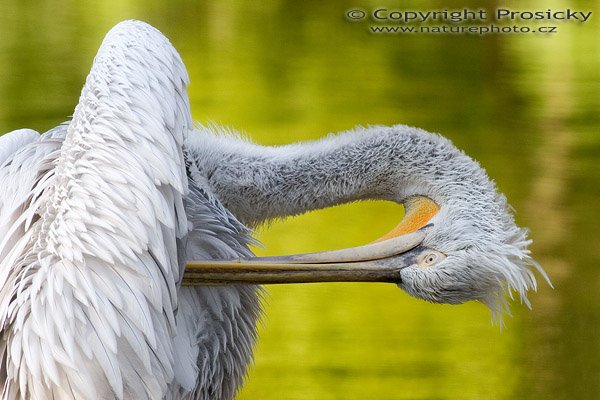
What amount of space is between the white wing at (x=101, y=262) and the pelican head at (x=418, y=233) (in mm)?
219

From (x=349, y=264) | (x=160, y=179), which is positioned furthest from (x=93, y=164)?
(x=349, y=264)

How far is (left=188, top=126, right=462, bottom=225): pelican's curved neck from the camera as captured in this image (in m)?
1.75

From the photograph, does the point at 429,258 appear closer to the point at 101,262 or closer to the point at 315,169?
the point at 315,169

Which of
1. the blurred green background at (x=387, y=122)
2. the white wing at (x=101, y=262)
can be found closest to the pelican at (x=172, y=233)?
the white wing at (x=101, y=262)

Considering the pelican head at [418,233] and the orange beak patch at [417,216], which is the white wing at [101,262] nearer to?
the pelican head at [418,233]

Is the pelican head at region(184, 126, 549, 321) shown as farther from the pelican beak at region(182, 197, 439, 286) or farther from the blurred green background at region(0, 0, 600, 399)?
the blurred green background at region(0, 0, 600, 399)

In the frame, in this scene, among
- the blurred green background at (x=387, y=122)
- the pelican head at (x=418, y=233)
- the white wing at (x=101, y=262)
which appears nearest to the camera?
the white wing at (x=101, y=262)

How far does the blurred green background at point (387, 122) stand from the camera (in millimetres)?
3082

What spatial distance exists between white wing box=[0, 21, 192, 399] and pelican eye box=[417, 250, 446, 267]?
15.8 inches

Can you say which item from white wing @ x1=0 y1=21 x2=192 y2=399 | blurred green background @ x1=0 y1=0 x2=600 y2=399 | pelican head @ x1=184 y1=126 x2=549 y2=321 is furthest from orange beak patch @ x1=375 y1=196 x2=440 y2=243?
blurred green background @ x1=0 y1=0 x2=600 y2=399

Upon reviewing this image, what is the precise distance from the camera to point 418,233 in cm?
168

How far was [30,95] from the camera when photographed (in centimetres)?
330

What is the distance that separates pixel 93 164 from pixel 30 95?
200 cm

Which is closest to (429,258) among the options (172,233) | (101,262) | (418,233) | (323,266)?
(418,233)
